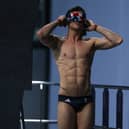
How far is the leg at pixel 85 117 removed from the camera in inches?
133

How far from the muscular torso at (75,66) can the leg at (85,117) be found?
0.12m

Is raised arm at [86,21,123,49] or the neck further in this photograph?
raised arm at [86,21,123,49]

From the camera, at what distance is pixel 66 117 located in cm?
335

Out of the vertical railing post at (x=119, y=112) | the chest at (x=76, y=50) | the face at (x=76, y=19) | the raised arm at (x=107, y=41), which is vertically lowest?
the vertical railing post at (x=119, y=112)

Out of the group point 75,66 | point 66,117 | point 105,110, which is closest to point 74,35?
point 75,66

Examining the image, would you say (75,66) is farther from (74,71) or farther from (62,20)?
(62,20)

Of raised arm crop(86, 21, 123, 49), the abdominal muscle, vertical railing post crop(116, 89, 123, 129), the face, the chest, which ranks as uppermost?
the face

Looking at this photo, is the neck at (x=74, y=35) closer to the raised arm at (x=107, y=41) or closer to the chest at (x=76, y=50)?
the chest at (x=76, y=50)

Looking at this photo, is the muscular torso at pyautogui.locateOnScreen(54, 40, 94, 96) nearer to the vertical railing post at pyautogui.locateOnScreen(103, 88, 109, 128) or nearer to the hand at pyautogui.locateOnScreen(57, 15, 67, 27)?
the hand at pyautogui.locateOnScreen(57, 15, 67, 27)

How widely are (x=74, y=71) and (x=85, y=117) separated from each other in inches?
14.3

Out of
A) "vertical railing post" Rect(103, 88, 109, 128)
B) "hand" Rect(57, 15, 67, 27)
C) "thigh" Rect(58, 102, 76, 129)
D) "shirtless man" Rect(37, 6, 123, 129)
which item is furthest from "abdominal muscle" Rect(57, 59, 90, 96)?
"vertical railing post" Rect(103, 88, 109, 128)

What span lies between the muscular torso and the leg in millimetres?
115

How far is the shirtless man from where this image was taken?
3.36 m

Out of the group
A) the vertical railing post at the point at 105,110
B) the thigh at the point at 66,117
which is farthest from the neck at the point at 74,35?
the vertical railing post at the point at 105,110
